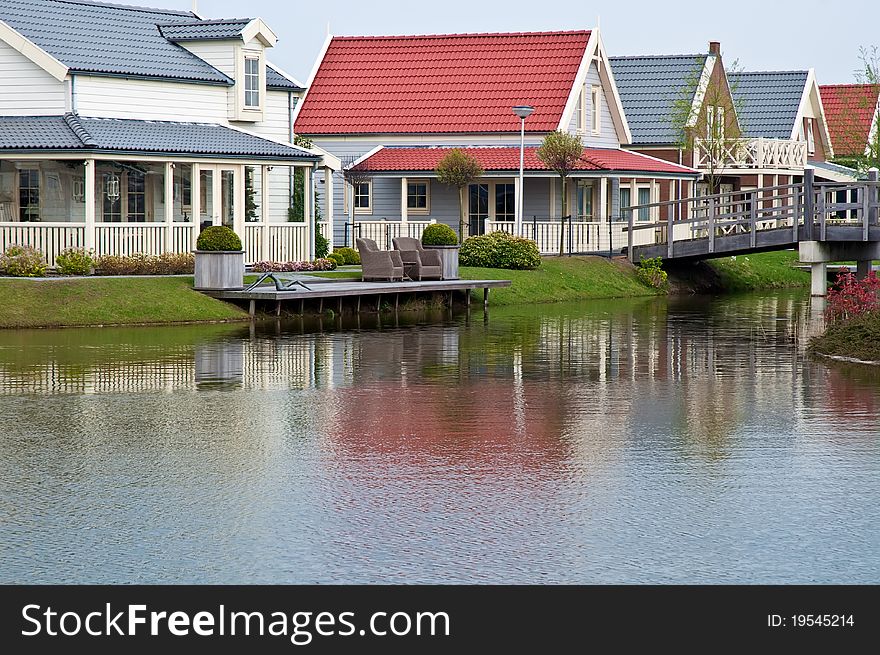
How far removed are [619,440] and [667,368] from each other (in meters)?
6.89

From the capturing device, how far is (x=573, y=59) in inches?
1934

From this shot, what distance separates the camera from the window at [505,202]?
47.3 metres

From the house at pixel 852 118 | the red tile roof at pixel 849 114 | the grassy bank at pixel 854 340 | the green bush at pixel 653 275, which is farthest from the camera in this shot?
the red tile roof at pixel 849 114

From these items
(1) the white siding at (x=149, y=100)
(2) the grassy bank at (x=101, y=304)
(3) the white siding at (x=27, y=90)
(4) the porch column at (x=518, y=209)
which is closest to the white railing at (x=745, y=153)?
(4) the porch column at (x=518, y=209)

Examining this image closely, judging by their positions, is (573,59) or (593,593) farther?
(573,59)

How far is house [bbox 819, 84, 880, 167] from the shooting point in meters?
64.9

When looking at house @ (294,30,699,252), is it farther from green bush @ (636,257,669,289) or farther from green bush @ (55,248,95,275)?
green bush @ (55,248,95,275)

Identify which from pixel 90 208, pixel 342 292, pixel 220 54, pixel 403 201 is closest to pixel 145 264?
pixel 90 208

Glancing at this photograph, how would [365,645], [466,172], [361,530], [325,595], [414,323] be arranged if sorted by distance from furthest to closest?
[466,172]
[414,323]
[361,530]
[325,595]
[365,645]

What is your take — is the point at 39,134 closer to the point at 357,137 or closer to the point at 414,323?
the point at 414,323

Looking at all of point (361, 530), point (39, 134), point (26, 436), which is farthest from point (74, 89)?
point (361, 530)

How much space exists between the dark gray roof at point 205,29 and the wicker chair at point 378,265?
8.54 meters

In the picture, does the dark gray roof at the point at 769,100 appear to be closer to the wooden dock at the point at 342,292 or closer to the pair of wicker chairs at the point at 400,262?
the pair of wicker chairs at the point at 400,262

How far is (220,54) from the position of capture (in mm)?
39969
